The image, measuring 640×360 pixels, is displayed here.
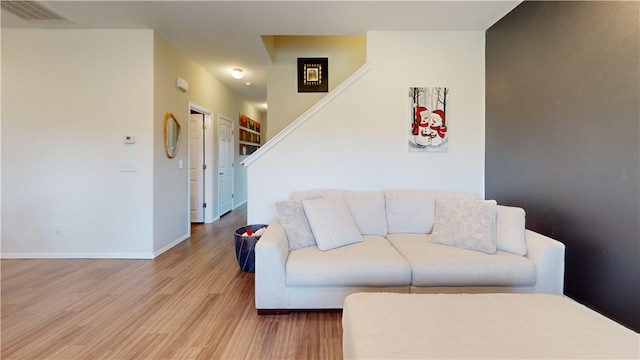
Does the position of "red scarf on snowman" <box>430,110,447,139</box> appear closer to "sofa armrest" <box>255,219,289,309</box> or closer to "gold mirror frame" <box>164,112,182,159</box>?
"sofa armrest" <box>255,219,289,309</box>

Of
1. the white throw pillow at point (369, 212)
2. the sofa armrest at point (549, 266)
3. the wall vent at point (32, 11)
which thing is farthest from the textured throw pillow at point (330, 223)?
the wall vent at point (32, 11)

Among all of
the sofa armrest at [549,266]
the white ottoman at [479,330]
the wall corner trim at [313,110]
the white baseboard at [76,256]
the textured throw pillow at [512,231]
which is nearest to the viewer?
the white ottoman at [479,330]

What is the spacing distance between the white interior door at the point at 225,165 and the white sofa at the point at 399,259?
3484mm

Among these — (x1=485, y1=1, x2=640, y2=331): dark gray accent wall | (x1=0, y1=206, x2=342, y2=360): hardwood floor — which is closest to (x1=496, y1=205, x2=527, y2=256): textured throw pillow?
(x1=485, y1=1, x2=640, y2=331): dark gray accent wall

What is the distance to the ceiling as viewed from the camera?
2.68 metres

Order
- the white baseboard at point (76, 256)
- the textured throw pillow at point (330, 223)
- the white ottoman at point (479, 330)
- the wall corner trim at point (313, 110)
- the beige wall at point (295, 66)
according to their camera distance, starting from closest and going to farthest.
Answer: the white ottoman at point (479, 330) < the textured throw pillow at point (330, 223) < the wall corner trim at point (313, 110) < the white baseboard at point (76, 256) < the beige wall at point (295, 66)

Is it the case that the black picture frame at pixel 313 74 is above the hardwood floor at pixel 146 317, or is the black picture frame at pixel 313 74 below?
above

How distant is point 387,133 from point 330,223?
1.37 m

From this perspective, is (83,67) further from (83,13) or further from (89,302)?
(89,302)

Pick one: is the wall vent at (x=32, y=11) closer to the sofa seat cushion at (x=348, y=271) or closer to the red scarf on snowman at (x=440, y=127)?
the sofa seat cushion at (x=348, y=271)

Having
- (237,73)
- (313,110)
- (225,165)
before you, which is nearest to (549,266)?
(313,110)

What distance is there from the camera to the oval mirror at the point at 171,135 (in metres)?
3.55

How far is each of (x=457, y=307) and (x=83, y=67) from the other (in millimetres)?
4122

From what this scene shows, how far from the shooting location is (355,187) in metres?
3.23
